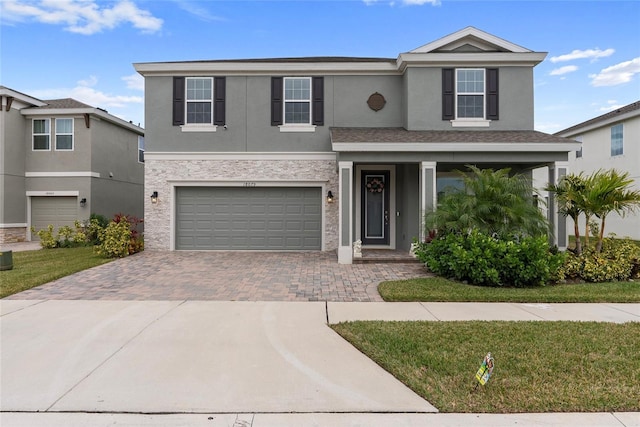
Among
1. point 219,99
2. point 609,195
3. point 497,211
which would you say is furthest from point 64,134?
point 609,195

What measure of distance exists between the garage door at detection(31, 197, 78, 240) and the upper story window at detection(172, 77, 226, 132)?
7058mm

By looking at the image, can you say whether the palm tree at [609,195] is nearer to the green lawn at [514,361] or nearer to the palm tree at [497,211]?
the palm tree at [497,211]

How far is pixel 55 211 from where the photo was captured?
15406mm

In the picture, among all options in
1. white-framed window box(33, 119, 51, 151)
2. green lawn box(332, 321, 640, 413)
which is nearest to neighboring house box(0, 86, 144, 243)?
white-framed window box(33, 119, 51, 151)

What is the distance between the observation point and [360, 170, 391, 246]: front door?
12.3m

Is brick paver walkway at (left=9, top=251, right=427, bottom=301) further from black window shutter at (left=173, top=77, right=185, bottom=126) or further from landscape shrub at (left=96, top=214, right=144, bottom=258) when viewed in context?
black window shutter at (left=173, top=77, right=185, bottom=126)

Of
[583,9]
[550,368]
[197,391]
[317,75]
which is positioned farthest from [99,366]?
[583,9]

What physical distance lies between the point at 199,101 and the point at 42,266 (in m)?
6.92

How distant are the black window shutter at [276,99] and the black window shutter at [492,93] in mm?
6978

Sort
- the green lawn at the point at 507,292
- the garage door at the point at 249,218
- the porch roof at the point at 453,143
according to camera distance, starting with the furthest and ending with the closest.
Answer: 1. the garage door at the point at 249,218
2. the porch roof at the point at 453,143
3. the green lawn at the point at 507,292

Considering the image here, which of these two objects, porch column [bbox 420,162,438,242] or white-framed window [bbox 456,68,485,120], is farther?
white-framed window [bbox 456,68,485,120]

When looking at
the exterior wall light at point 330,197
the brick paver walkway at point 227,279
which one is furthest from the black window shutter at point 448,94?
the brick paver walkway at point 227,279

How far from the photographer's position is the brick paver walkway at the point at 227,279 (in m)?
6.87

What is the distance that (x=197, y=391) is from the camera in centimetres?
338
